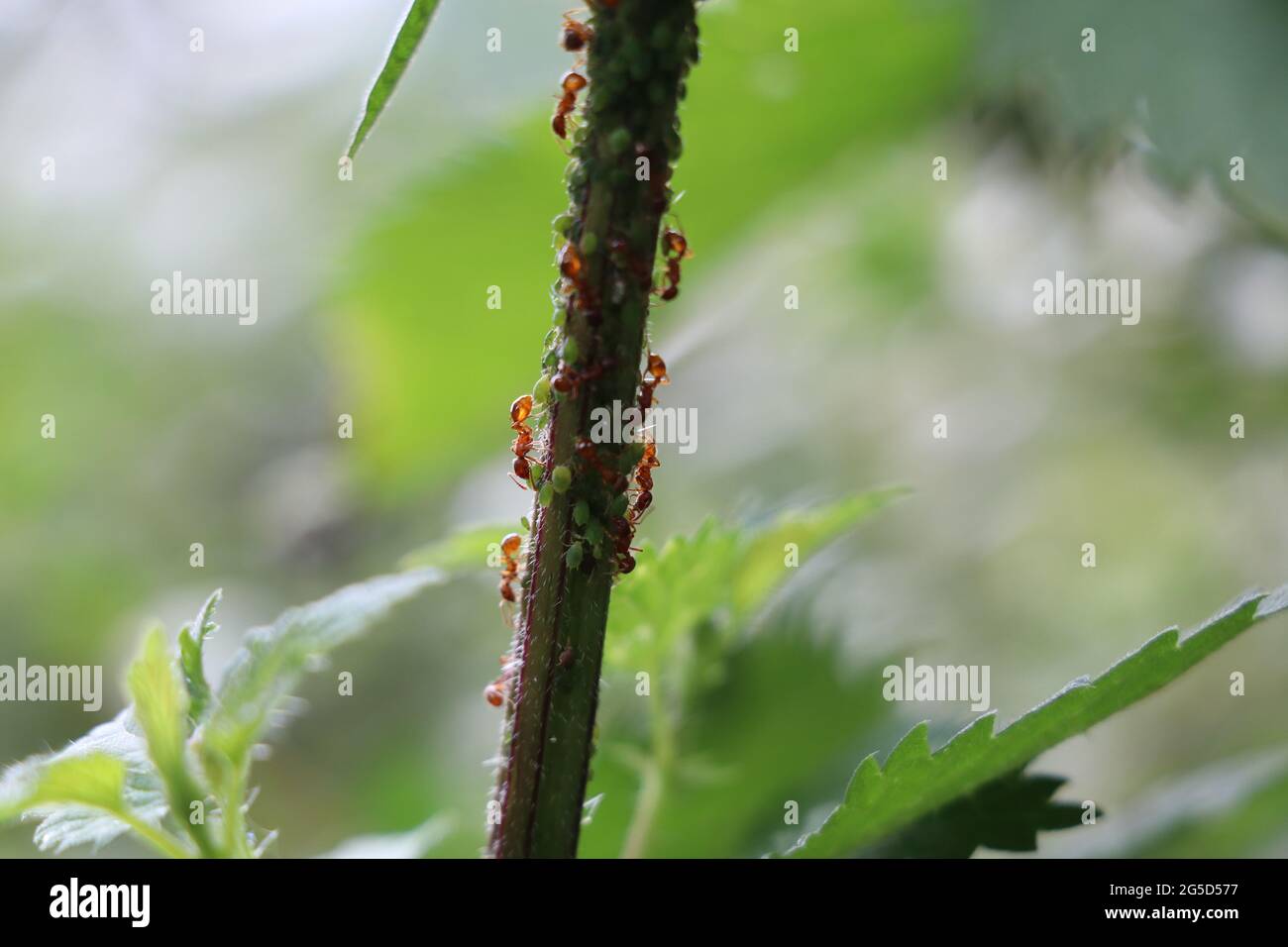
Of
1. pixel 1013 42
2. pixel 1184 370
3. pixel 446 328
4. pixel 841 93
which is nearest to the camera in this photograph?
pixel 1013 42

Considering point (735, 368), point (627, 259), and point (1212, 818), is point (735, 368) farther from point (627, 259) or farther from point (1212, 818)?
point (627, 259)

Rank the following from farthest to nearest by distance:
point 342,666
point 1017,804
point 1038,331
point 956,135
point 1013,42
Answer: point 342,666, point 1038,331, point 956,135, point 1013,42, point 1017,804

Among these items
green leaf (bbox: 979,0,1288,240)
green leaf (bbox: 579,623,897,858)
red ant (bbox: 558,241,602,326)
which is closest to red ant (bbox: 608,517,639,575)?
red ant (bbox: 558,241,602,326)

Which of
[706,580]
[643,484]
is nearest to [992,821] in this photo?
[706,580]

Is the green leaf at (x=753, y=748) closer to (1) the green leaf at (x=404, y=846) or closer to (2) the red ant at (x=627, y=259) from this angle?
(1) the green leaf at (x=404, y=846)

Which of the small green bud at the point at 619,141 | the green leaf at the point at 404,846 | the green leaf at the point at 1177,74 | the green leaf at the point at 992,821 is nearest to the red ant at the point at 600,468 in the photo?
the small green bud at the point at 619,141
